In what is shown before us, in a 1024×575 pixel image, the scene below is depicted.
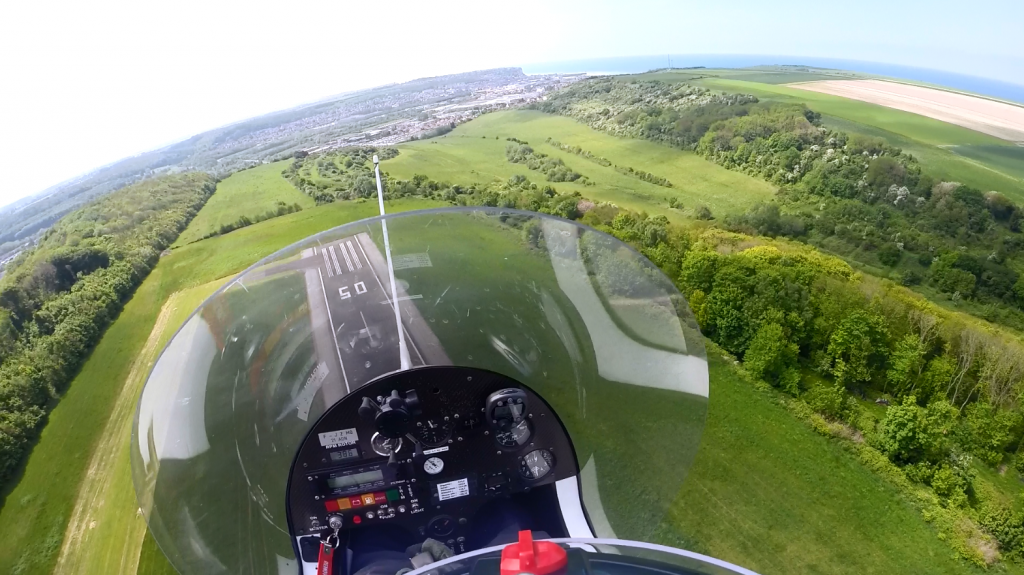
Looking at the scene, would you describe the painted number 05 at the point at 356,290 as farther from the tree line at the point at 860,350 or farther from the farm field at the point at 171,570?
the tree line at the point at 860,350

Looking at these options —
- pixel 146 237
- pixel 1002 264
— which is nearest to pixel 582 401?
pixel 146 237

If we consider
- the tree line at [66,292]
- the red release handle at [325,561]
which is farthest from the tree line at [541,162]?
the red release handle at [325,561]

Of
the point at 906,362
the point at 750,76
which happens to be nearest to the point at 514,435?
the point at 906,362

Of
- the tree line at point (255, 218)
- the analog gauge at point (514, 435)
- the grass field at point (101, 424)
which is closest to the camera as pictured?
the analog gauge at point (514, 435)

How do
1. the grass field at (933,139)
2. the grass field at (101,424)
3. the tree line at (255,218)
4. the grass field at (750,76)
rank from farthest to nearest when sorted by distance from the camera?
the grass field at (750,76) → the grass field at (933,139) → the tree line at (255,218) → the grass field at (101,424)

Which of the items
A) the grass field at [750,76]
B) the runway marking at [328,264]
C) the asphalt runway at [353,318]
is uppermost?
the grass field at [750,76]

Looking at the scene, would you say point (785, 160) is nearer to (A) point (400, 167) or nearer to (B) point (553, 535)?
(A) point (400, 167)
